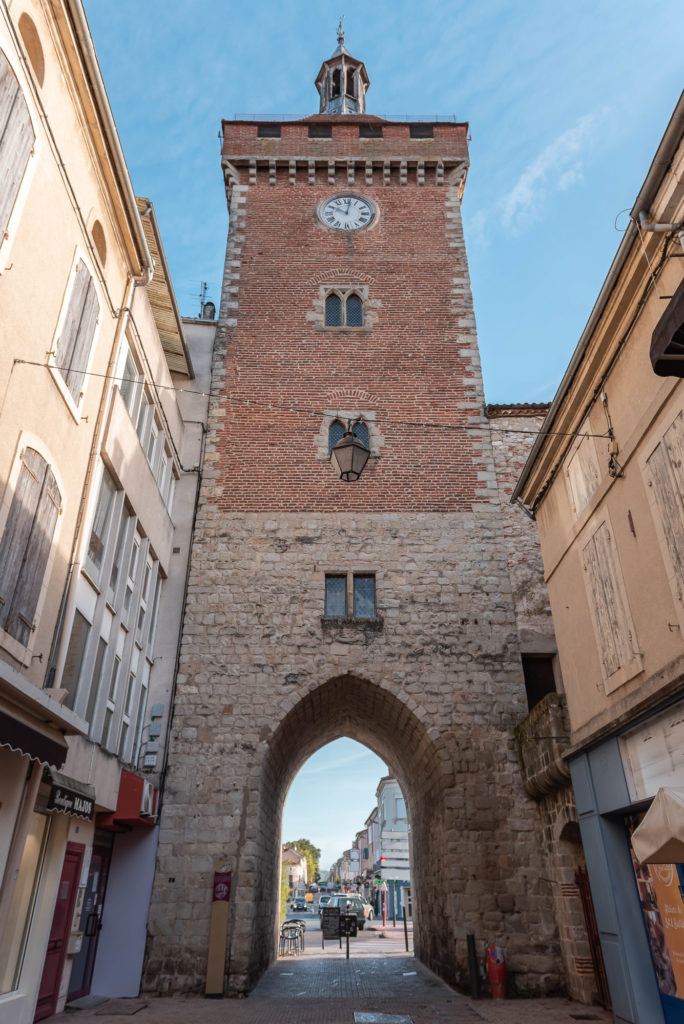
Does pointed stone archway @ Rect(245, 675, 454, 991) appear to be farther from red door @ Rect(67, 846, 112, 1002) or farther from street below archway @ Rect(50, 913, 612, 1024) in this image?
red door @ Rect(67, 846, 112, 1002)

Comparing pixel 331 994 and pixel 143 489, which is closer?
pixel 331 994

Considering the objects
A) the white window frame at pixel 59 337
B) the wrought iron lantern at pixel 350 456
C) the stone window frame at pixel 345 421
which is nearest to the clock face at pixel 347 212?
the stone window frame at pixel 345 421

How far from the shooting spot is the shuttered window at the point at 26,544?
20.1 ft

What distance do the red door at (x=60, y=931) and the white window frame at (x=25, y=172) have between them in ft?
21.3

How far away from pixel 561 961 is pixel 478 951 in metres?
1.16

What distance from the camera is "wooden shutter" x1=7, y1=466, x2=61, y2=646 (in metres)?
6.34

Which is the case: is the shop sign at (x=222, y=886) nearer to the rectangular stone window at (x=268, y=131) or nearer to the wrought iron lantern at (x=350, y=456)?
the wrought iron lantern at (x=350, y=456)

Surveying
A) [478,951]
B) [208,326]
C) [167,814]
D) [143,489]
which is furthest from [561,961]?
[208,326]

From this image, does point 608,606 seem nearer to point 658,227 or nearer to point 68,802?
point 658,227

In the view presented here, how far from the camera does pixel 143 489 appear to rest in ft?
35.0

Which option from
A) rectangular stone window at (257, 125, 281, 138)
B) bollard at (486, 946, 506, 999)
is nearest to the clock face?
rectangular stone window at (257, 125, 281, 138)

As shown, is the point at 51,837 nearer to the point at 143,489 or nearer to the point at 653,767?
the point at 143,489

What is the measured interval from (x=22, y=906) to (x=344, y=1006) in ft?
14.8

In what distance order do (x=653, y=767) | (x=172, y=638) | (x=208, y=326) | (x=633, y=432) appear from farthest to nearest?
(x=208, y=326) → (x=172, y=638) → (x=633, y=432) → (x=653, y=767)
